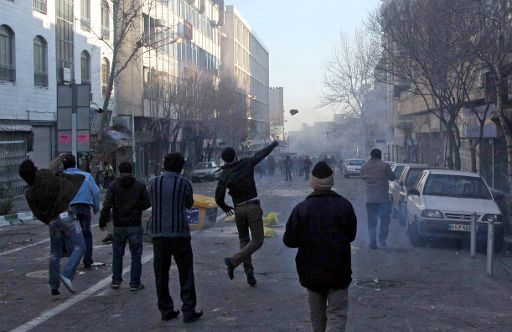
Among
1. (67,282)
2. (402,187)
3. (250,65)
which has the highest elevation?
(250,65)

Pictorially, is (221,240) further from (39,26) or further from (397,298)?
(39,26)

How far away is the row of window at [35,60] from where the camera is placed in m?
26.0

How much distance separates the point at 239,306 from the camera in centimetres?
739

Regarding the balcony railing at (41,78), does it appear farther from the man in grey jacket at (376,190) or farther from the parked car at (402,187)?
the man in grey jacket at (376,190)

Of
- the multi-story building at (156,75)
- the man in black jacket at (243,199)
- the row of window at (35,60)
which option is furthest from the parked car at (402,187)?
the multi-story building at (156,75)

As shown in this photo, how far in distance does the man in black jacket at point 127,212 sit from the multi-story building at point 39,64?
560 inches

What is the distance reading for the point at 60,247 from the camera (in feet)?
26.8

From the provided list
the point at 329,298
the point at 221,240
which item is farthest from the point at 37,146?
the point at 329,298

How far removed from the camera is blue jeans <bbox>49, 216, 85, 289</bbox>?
8086 mm

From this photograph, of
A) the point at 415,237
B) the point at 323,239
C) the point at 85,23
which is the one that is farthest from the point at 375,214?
the point at 85,23

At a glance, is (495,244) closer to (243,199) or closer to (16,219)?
(243,199)

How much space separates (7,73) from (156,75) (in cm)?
1842

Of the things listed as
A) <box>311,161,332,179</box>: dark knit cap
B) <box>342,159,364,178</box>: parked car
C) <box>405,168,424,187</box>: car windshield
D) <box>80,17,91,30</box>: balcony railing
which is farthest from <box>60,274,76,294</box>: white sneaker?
<box>342,159,364,178</box>: parked car

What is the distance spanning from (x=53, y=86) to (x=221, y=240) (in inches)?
775
